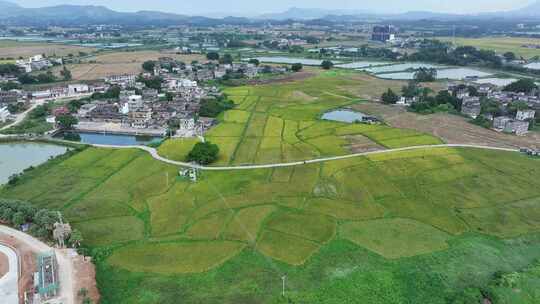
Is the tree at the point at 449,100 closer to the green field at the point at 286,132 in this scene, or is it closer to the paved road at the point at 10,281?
the green field at the point at 286,132

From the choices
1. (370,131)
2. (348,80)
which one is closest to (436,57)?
(348,80)

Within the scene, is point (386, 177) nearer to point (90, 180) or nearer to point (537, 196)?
point (537, 196)

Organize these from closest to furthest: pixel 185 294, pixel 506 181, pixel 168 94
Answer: pixel 185 294, pixel 506 181, pixel 168 94

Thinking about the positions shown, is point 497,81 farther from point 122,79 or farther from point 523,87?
point 122,79

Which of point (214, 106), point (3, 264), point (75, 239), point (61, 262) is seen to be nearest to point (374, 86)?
point (214, 106)

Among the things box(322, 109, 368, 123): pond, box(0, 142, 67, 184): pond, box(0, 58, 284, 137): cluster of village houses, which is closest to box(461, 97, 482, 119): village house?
box(322, 109, 368, 123): pond

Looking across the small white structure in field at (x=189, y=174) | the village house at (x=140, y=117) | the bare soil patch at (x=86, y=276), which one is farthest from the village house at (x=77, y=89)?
the bare soil patch at (x=86, y=276)
